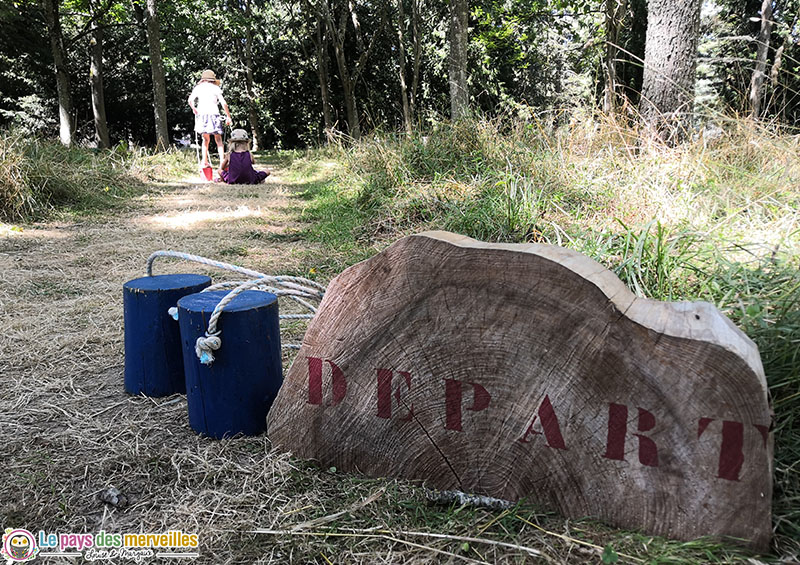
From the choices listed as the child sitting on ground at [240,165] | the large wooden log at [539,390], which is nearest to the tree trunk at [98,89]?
the child sitting on ground at [240,165]

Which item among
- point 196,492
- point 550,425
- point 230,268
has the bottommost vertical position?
point 196,492

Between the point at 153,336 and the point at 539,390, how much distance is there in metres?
1.43

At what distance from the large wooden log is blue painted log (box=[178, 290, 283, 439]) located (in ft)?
0.59

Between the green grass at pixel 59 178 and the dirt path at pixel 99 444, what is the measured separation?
2.15 metres

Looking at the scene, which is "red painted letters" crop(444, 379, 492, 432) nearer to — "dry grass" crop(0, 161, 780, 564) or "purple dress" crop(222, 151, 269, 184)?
"dry grass" crop(0, 161, 780, 564)

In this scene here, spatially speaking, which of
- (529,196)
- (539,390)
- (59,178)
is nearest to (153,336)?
(539,390)

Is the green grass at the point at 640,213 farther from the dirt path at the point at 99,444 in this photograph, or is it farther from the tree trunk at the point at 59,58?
the tree trunk at the point at 59,58

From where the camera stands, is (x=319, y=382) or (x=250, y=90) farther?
(x=250, y=90)

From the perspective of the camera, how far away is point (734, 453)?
1.16 m

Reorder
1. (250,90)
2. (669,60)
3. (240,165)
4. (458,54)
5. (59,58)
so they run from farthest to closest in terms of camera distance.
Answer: (250,90)
(59,58)
(240,165)
(458,54)
(669,60)

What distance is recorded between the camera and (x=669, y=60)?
4117mm

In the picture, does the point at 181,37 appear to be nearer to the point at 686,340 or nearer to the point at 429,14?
the point at 429,14

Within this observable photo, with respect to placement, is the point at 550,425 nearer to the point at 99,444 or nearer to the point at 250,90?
the point at 99,444

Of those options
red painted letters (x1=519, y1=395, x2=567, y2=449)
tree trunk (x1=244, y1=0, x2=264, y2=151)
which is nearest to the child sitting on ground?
red painted letters (x1=519, y1=395, x2=567, y2=449)
